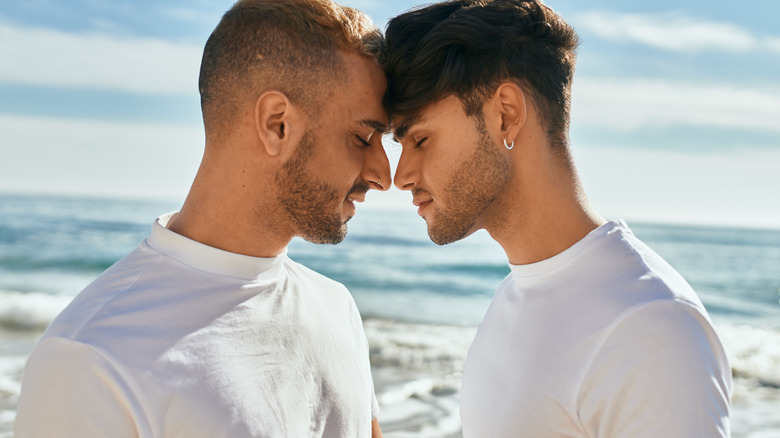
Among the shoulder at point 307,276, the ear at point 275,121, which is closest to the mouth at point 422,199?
the shoulder at point 307,276

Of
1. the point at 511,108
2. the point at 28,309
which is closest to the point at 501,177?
the point at 511,108

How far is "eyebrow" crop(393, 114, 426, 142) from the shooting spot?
2.45 metres

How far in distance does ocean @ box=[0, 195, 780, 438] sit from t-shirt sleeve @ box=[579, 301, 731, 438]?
418 cm

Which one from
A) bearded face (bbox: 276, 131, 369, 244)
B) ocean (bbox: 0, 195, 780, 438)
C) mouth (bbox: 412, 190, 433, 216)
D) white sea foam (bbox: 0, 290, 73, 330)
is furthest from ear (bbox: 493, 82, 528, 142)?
white sea foam (bbox: 0, 290, 73, 330)

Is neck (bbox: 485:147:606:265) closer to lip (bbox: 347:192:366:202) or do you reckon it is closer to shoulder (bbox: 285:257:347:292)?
lip (bbox: 347:192:366:202)

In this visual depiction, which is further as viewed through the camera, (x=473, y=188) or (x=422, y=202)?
(x=422, y=202)

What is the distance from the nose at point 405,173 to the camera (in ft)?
8.34

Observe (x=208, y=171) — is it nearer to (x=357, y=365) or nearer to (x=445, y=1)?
(x=357, y=365)

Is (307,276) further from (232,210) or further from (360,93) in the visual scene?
(360,93)

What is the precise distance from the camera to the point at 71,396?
165cm

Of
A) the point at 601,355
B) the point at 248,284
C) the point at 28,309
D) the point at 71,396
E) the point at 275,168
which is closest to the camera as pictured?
the point at 71,396

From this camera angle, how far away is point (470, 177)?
2391 mm

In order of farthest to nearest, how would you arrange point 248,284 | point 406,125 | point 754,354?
point 754,354, point 406,125, point 248,284

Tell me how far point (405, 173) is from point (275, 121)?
1.82 feet
